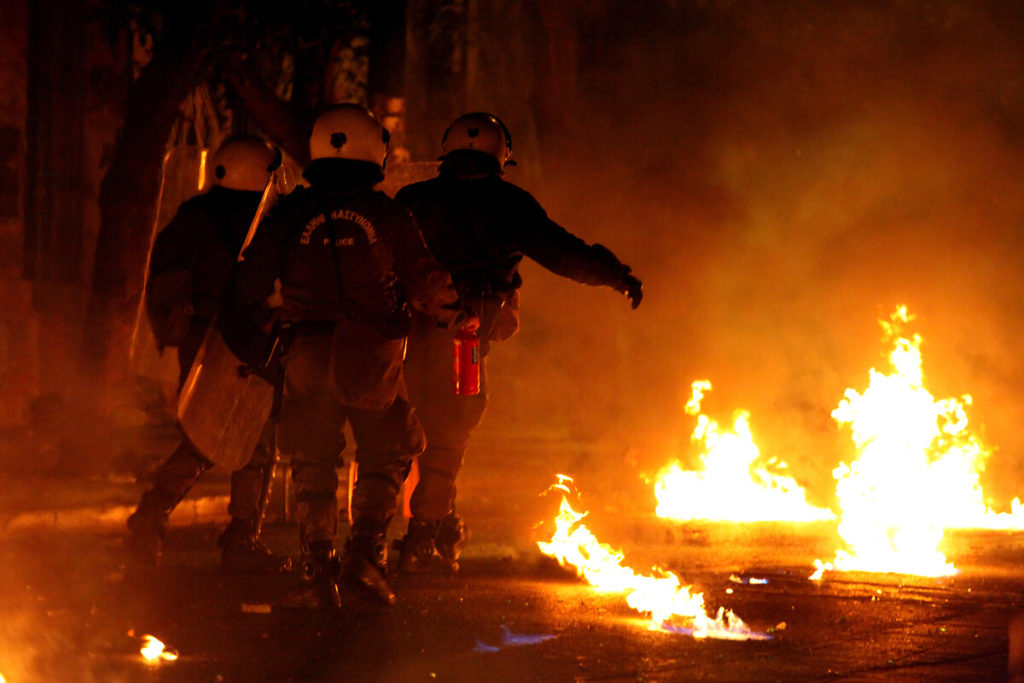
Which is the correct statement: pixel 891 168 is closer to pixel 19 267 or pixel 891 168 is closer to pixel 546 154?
pixel 546 154

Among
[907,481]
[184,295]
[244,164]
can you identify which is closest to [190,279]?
[184,295]

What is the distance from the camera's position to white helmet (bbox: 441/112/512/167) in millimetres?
6336

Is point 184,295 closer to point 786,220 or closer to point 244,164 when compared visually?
point 244,164

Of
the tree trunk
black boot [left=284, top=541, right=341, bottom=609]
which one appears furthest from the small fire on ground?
the tree trunk

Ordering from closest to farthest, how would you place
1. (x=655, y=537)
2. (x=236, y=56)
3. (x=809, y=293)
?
(x=655, y=537) < (x=236, y=56) < (x=809, y=293)

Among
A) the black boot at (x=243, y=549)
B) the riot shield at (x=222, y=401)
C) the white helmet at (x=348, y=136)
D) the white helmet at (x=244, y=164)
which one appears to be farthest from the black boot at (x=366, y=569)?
the white helmet at (x=244, y=164)

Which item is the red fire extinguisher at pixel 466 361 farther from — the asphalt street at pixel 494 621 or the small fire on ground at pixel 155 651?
the small fire on ground at pixel 155 651

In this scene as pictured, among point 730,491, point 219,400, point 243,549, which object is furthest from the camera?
point 730,491

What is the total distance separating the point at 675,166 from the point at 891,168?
7.68 feet

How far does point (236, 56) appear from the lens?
9562 millimetres

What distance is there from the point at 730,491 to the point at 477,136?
4071 mm

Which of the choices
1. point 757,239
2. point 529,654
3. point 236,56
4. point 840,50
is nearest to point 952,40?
point 840,50

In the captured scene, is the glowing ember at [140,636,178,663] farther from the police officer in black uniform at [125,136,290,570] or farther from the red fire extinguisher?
the red fire extinguisher

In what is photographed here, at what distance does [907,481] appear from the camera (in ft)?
27.8
